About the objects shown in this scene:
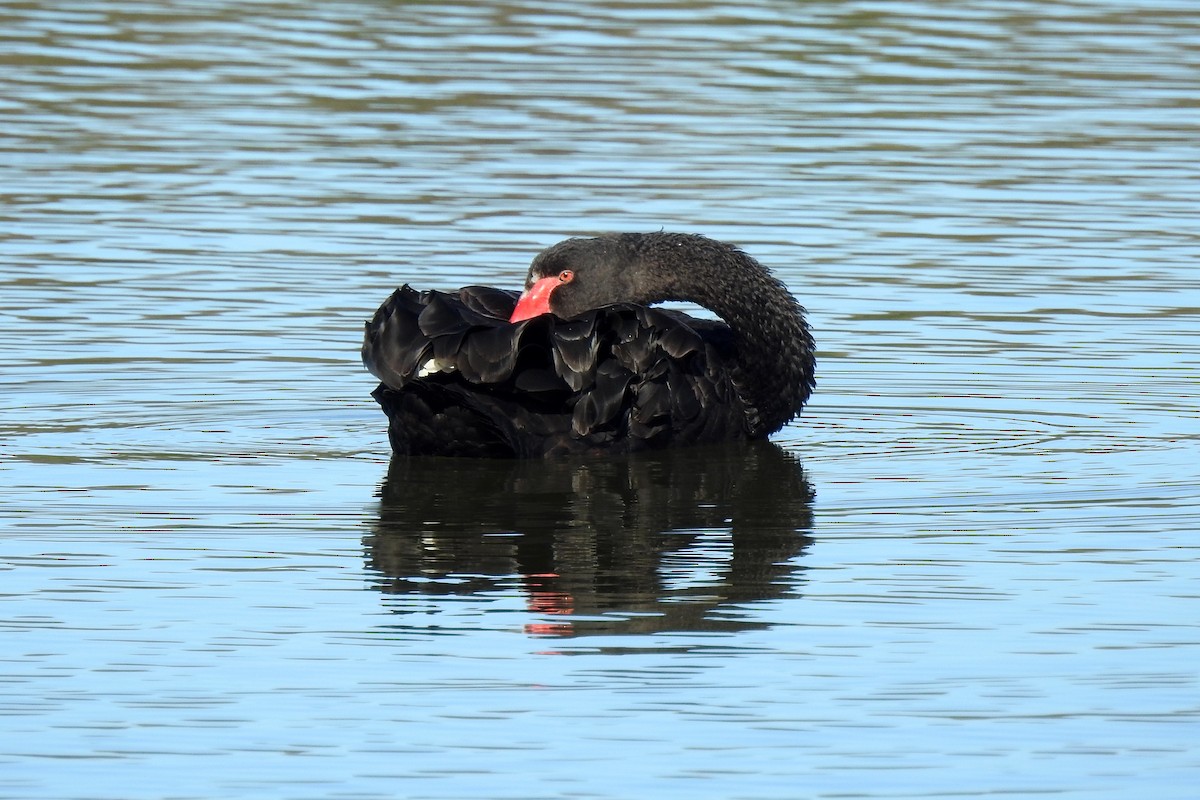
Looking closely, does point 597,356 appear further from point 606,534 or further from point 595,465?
point 606,534

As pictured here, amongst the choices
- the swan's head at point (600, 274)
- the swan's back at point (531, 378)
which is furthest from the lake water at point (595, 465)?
the swan's head at point (600, 274)

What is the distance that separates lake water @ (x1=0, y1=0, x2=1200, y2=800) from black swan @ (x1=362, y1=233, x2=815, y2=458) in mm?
178

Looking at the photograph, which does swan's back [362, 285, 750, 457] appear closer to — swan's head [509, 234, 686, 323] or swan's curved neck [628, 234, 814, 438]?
swan's head [509, 234, 686, 323]

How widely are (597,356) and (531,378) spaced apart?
0.85 feet

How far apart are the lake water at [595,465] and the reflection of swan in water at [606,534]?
26mm

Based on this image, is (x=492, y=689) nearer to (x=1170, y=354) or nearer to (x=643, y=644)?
(x=643, y=644)

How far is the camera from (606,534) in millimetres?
7629

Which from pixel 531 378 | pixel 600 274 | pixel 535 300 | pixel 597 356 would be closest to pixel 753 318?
pixel 600 274

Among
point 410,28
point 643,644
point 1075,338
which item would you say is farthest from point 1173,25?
point 643,644

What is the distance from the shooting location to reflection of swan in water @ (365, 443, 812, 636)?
663 centimetres

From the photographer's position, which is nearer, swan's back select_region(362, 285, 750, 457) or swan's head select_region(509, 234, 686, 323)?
swan's back select_region(362, 285, 750, 457)

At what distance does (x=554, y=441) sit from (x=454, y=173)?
7.04m

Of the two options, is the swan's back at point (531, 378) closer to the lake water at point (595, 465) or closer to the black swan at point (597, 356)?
the black swan at point (597, 356)

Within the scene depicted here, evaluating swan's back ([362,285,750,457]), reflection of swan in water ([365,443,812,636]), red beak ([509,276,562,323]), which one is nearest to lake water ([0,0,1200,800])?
reflection of swan in water ([365,443,812,636])
